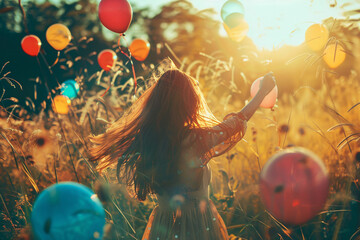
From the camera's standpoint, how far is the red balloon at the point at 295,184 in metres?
1.02

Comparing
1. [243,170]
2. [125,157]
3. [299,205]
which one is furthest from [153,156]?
[243,170]

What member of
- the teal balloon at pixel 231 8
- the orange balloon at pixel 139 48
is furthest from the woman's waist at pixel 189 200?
the orange balloon at pixel 139 48

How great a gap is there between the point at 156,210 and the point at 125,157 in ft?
1.25

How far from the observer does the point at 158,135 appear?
157 cm

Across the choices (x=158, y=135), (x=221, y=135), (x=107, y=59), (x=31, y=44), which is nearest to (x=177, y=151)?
(x=158, y=135)

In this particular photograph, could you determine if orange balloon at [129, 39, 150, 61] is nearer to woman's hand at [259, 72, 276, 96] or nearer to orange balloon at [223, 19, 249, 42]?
orange balloon at [223, 19, 249, 42]

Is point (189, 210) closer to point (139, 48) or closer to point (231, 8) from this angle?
point (231, 8)

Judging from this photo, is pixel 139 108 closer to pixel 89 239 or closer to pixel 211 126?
pixel 211 126

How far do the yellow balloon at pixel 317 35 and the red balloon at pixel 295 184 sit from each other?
37.0 inches

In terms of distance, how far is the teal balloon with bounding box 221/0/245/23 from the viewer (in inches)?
109

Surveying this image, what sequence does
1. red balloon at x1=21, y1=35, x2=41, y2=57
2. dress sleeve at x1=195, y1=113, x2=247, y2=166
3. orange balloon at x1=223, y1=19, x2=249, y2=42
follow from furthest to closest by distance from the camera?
orange balloon at x1=223, y1=19, x2=249, y2=42 < red balloon at x1=21, y1=35, x2=41, y2=57 < dress sleeve at x1=195, y1=113, x2=247, y2=166

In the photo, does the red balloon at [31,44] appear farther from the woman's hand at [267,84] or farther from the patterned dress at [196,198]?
the woman's hand at [267,84]

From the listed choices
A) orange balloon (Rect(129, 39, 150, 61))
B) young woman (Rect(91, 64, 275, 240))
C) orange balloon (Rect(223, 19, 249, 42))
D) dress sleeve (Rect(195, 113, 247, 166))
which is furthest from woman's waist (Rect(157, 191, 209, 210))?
orange balloon (Rect(129, 39, 150, 61))

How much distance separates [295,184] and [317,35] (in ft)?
3.43
